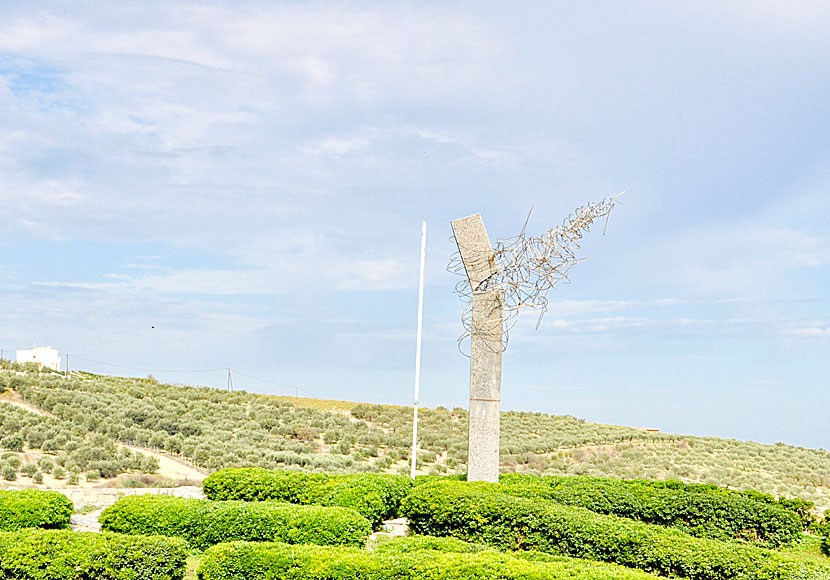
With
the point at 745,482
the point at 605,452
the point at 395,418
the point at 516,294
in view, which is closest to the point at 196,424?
the point at 395,418

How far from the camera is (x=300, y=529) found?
322 inches

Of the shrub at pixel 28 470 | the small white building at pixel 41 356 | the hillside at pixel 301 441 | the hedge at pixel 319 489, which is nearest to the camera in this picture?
the hedge at pixel 319 489

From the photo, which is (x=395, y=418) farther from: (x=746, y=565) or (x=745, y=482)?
(x=746, y=565)

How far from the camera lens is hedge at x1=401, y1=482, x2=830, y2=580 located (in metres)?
7.31

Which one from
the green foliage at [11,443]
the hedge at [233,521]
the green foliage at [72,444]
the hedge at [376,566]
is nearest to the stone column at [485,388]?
the hedge at [233,521]

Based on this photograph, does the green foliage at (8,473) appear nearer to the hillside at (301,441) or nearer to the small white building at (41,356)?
the hillside at (301,441)

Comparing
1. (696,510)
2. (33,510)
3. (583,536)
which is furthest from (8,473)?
(696,510)

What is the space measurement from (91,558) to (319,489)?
12.8 ft

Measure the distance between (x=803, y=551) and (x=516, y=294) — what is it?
5.54m

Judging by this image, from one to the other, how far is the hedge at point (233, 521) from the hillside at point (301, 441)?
8.12m

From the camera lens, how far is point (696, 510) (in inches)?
395

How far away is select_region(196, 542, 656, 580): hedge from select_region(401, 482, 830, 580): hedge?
103 centimetres

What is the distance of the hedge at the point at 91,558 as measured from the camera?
6953 millimetres

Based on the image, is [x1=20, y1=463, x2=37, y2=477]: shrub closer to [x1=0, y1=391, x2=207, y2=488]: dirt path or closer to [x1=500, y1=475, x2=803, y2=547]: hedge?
[x1=0, y1=391, x2=207, y2=488]: dirt path
